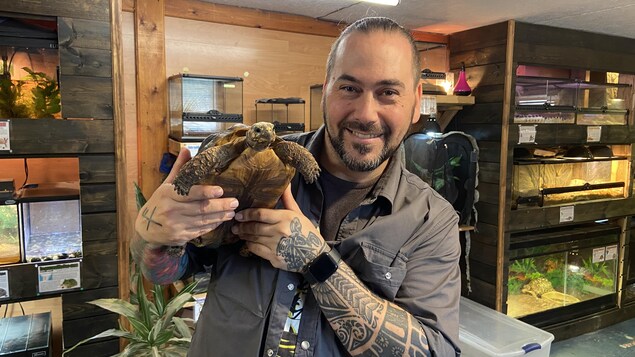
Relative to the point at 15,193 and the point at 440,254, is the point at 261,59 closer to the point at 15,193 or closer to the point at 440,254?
the point at 15,193

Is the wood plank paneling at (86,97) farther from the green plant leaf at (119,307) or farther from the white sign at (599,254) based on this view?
the white sign at (599,254)

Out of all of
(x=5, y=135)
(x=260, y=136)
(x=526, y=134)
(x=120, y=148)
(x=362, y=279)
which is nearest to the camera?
(x=260, y=136)

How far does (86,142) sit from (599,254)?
13.5 ft

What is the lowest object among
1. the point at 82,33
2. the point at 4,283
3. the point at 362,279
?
the point at 4,283

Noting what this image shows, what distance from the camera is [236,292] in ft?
3.53

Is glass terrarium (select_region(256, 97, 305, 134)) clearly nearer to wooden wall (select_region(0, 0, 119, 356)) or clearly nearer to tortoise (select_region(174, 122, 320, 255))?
wooden wall (select_region(0, 0, 119, 356))

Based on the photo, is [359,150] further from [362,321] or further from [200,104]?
[200,104]

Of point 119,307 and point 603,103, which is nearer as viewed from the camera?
point 119,307

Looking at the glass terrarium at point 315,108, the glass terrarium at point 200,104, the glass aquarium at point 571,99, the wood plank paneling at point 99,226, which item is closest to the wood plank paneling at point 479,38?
the glass aquarium at point 571,99

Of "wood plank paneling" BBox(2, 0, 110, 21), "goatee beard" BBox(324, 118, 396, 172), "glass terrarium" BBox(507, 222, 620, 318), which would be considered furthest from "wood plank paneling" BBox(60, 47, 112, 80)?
"glass terrarium" BBox(507, 222, 620, 318)

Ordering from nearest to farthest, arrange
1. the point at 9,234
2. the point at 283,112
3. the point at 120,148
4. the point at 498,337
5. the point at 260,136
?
1. the point at 260,136
2. the point at 9,234
3. the point at 120,148
4. the point at 498,337
5. the point at 283,112

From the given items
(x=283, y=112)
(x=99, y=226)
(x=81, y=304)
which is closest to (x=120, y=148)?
(x=99, y=226)

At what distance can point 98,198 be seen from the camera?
7.24 feet

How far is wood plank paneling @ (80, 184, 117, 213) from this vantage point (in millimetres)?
2184
